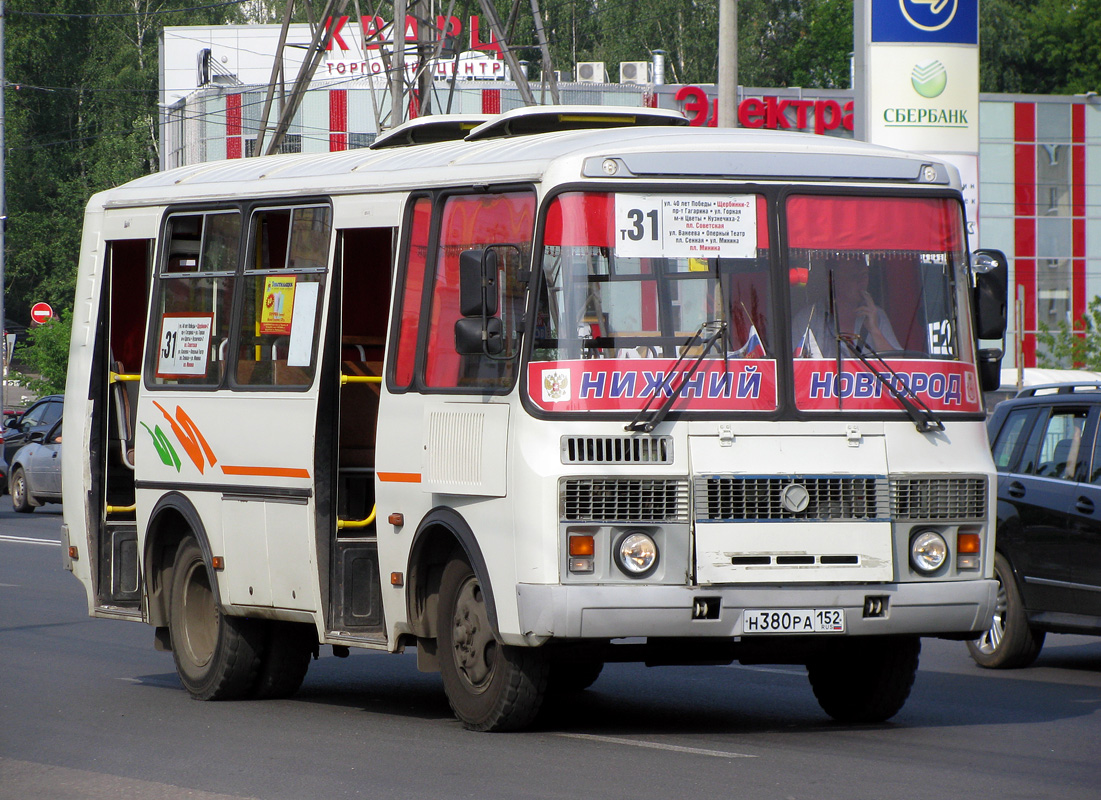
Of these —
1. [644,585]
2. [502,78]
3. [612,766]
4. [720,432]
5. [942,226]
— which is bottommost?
[612,766]

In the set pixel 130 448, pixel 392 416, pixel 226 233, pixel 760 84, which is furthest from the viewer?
pixel 760 84

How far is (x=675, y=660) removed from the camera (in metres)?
8.84

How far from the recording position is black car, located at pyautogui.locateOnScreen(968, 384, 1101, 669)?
11.6 metres

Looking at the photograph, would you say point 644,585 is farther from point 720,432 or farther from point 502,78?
point 502,78

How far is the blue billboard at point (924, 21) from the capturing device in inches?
1239

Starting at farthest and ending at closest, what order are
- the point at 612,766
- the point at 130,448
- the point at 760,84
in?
the point at 760,84 → the point at 130,448 → the point at 612,766

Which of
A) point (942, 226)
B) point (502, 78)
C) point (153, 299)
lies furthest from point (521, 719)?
point (502, 78)

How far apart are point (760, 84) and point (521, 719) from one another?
7644 centimetres

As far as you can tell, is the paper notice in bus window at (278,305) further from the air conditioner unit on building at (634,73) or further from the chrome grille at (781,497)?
the air conditioner unit on building at (634,73)

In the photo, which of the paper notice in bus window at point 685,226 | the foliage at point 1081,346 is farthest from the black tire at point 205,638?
the foliage at point 1081,346

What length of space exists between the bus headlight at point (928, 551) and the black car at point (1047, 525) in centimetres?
290

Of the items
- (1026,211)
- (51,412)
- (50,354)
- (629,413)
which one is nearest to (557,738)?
Result: (629,413)

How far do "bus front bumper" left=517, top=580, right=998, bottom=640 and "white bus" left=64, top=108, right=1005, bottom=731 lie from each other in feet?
0.04

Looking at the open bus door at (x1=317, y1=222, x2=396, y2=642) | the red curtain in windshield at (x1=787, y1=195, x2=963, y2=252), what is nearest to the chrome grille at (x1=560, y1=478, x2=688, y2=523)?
the red curtain in windshield at (x1=787, y1=195, x2=963, y2=252)
